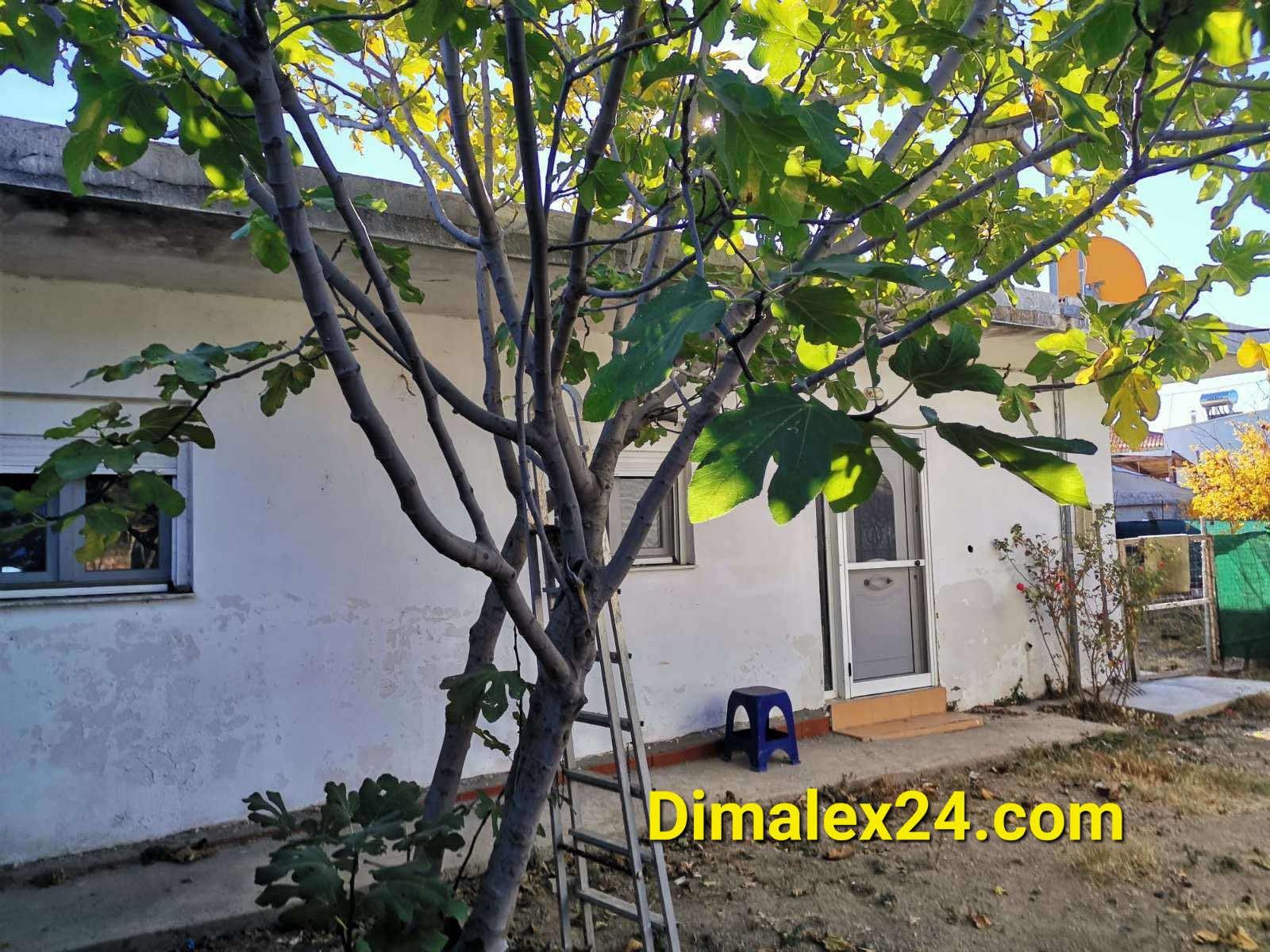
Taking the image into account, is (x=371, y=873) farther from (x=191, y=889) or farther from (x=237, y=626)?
(x=237, y=626)

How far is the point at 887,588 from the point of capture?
815cm

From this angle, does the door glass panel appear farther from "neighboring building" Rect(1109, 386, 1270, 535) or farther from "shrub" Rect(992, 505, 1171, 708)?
"neighboring building" Rect(1109, 386, 1270, 535)

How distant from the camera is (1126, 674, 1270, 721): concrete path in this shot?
26.8ft

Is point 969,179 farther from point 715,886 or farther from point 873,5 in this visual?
point 715,886

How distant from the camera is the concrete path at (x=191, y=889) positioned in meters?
3.96

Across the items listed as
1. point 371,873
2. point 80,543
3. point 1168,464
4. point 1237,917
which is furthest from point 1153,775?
point 1168,464

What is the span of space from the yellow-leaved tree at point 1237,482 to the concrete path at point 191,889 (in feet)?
33.9

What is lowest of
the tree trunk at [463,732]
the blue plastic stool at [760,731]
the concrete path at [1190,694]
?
the concrete path at [1190,694]

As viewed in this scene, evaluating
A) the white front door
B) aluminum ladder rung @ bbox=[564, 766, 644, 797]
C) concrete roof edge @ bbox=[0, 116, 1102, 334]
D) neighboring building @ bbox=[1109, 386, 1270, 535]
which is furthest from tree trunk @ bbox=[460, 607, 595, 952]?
neighboring building @ bbox=[1109, 386, 1270, 535]

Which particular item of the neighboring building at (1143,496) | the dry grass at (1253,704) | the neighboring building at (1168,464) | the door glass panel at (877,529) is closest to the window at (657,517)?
the door glass panel at (877,529)

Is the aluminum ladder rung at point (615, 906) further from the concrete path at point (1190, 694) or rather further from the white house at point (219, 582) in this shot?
the concrete path at point (1190, 694)

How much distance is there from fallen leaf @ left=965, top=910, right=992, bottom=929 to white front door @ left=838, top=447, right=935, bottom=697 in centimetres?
346

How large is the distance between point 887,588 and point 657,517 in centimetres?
250

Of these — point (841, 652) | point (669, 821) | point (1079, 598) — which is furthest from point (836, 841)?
point (1079, 598)
